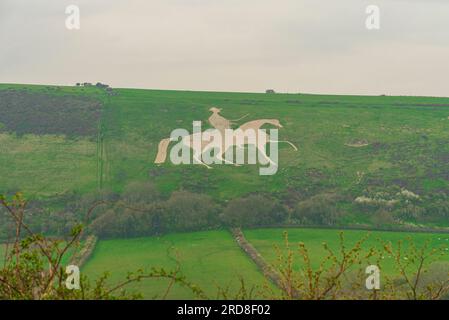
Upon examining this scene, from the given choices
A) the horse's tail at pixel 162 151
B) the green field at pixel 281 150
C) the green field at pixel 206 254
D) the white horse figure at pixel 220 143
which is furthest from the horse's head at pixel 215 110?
the green field at pixel 206 254

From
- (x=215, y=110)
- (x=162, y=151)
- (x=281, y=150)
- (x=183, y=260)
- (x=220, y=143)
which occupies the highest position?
(x=215, y=110)

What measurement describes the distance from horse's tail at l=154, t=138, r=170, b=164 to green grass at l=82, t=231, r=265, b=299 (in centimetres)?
1990

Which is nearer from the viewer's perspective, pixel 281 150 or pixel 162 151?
pixel 281 150

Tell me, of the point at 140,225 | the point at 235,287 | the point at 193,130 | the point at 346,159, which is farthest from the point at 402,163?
the point at 235,287

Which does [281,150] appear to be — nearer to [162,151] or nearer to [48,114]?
[162,151]

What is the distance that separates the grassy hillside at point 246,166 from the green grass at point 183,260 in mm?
11776

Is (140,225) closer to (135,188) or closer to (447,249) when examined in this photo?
(135,188)

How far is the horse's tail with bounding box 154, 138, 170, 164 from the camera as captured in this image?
7089 cm

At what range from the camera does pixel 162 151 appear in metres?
73.9

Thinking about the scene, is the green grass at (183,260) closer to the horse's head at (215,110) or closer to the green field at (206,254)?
the green field at (206,254)

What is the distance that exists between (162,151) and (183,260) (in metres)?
31.4

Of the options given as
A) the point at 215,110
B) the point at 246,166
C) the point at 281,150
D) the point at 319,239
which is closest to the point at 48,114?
the point at 215,110

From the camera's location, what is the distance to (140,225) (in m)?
52.6
